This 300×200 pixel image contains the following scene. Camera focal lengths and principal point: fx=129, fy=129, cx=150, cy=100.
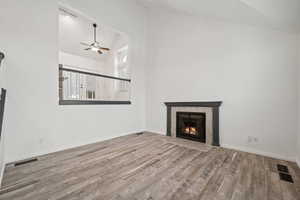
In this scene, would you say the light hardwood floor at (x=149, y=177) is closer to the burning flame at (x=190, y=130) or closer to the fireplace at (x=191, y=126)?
the fireplace at (x=191, y=126)

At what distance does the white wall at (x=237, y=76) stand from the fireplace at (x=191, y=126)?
44cm

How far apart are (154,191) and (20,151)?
98.5 inches

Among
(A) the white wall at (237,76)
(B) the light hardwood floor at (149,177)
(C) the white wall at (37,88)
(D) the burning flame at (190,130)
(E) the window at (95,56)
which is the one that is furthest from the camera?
(E) the window at (95,56)

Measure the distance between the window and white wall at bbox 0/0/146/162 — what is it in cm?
65

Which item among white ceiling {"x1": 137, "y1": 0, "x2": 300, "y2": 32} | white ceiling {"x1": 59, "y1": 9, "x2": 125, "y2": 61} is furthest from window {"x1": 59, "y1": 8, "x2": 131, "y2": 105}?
white ceiling {"x1": 137, "y1": 0, "x2": 300, "y2": 32}

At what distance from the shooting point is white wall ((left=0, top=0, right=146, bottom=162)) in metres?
2.24

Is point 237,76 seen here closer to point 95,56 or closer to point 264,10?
point 264,10

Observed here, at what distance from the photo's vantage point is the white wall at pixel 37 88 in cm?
224

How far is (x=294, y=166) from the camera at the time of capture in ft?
6.85

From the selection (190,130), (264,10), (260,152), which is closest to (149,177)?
(190,130)

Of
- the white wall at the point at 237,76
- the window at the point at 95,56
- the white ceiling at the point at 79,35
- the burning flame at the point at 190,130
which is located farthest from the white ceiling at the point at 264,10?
the white ceiling at the point at 79,35

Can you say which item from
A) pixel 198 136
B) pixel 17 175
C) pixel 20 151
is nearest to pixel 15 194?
pixel 17 175

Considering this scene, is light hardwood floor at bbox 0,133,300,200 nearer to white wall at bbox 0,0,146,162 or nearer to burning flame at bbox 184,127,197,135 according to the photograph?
white wall at bbox 0,0,146,162

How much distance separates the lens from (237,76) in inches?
111
